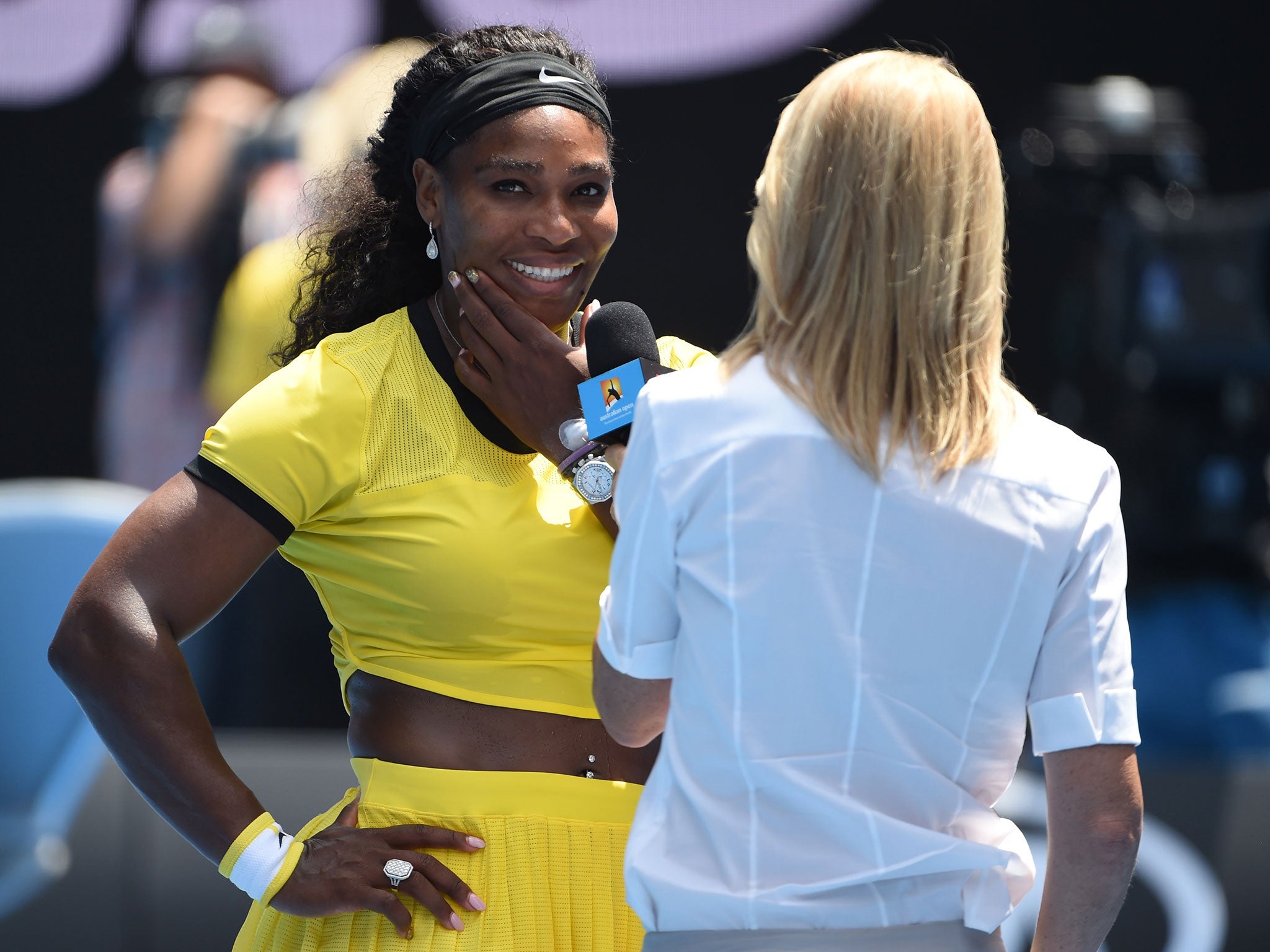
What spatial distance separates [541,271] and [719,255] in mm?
1658

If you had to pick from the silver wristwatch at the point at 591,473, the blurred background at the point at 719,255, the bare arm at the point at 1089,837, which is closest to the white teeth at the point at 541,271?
the silver wristwatch at the point at 591,473

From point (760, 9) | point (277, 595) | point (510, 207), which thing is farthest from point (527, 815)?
point (760, 9)

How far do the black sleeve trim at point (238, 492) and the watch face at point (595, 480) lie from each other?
370 mm

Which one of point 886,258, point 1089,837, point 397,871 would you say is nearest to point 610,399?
point 886,258

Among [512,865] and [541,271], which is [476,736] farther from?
[541,271]

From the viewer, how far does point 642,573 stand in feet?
4.17

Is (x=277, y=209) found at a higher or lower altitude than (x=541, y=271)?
lower

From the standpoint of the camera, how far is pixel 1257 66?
11.5ft

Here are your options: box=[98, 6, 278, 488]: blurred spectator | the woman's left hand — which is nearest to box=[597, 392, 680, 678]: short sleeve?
the woman's left hand

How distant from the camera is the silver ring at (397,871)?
1631mm

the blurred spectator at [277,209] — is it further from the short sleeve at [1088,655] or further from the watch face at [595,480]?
the short sleeve at [1088,655]

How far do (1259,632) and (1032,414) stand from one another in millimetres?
2520

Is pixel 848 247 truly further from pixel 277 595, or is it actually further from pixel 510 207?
pixel 277 595

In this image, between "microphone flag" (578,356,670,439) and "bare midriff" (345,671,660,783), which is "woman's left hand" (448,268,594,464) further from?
"bare midriff" (345,671,660,783)
